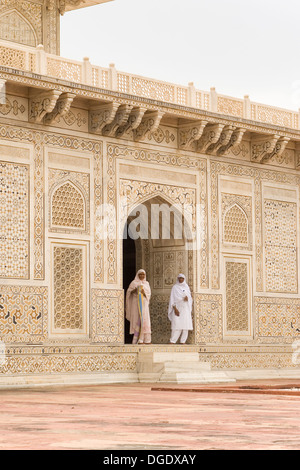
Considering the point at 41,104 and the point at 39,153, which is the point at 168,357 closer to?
the point at 39,153

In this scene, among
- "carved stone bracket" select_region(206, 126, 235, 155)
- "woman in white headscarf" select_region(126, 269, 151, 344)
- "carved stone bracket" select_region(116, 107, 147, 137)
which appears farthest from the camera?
"carved stone bracket" select_region(206, 126, 235, 155)

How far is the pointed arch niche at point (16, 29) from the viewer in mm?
14383

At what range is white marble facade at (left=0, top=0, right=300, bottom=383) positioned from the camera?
39.6ft

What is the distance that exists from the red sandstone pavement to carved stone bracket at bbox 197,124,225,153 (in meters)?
5.02

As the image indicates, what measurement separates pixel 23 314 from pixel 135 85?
11.5 ft

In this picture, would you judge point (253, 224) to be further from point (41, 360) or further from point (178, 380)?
point (41, 360)

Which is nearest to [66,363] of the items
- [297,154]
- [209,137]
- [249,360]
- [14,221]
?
[14,221]

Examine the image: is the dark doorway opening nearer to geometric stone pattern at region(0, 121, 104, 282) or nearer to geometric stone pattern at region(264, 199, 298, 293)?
geometric stone pattern at region(264, 199, 298, 293)

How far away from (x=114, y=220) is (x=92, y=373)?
6.87 ft

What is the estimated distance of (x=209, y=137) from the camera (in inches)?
561

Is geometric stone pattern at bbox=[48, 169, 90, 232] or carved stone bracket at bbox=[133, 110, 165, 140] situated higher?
carved stone bracket at bbox=[133, 110, 165, 140]

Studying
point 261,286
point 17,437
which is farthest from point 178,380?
point 17,437

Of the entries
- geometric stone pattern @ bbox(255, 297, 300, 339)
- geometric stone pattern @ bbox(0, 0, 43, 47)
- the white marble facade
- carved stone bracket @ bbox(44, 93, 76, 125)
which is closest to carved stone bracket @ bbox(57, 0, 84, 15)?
the white marble facade

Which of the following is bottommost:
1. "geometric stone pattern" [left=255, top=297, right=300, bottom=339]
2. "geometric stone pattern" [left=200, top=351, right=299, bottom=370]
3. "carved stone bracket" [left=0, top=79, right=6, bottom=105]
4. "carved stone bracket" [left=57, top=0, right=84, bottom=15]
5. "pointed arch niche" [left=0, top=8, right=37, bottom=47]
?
"geometric stone pattern" [left=200, top=351, right=299, bottom=370]
